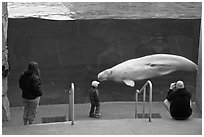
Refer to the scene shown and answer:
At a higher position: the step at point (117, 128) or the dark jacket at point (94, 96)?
the step at point (117, 128)

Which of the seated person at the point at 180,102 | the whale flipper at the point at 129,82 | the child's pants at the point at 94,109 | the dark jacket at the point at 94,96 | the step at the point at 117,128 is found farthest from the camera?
the whale flipper at the point at 129,82

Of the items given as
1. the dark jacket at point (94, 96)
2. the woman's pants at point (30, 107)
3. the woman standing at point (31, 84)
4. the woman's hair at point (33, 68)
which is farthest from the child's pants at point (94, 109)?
the woman's hair at point (33, 68)

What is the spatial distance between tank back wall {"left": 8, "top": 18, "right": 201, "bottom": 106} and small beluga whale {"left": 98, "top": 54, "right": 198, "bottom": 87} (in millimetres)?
237

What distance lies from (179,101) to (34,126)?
7.74 ft

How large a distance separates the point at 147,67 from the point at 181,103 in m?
4.60

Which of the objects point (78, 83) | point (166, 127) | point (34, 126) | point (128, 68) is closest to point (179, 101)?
point (166, 127)

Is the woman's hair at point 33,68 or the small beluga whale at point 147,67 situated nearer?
the woman's hair at point 33,68

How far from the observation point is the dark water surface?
40.7 ft

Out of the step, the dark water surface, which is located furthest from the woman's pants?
the dark water surface

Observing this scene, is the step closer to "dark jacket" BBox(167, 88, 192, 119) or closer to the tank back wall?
"dark jacket" BBox(167, 88, 192, 119)

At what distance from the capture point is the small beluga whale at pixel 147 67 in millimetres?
11906

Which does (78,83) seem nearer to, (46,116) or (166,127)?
(46,116)

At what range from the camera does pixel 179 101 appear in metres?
7.33

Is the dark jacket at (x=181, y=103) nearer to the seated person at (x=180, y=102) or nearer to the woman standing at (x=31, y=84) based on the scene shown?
the seated person at (x=180, y=102)
